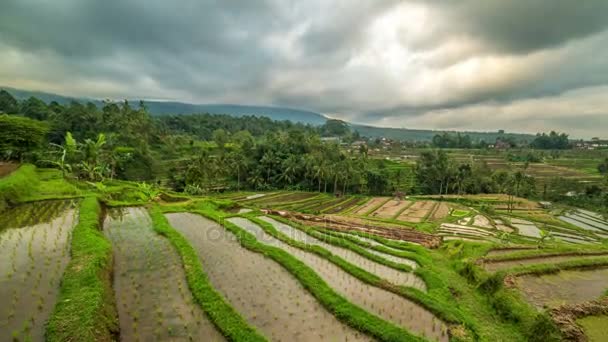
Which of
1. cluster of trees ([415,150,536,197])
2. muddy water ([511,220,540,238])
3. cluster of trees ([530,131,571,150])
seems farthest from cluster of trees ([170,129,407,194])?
cluster of trees ([530,131,571,150])

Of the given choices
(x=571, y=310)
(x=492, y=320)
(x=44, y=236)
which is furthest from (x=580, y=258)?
(x=44, y=236)

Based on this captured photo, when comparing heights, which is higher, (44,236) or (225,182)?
(44,236)

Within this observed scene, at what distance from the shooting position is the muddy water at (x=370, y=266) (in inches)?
451

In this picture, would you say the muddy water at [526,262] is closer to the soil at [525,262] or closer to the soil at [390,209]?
the soil at [525,262]

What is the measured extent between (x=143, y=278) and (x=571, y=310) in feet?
46.9

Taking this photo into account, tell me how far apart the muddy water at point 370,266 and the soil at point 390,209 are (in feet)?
66.6

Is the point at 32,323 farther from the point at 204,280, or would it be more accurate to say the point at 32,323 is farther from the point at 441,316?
the point at 441,316

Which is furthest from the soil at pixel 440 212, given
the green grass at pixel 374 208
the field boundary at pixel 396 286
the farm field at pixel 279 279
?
the field boundary at pixel 396 286

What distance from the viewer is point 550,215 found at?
4172cm

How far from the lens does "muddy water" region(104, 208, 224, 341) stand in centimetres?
732

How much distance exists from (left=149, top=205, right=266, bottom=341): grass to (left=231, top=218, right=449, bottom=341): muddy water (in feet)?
12.7

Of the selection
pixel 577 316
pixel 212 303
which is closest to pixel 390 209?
pixel 577 316

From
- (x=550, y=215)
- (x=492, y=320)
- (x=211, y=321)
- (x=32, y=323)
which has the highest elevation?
(x=32, y=323)

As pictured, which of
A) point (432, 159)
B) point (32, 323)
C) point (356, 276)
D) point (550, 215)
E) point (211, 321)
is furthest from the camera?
point (432, 159)
